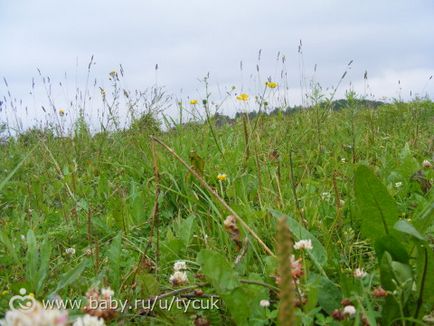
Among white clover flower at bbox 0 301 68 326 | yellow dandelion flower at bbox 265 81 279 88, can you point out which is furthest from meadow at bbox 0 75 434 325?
yellow dandelion flower at bbox 265 81 279 88

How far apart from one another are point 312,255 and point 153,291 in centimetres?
43

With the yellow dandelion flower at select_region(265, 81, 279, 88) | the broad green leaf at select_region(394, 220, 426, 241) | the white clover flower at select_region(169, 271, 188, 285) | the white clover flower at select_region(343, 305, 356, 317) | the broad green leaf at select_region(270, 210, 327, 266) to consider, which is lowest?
the white clover flower at select_region(343, 305, 356, 317)

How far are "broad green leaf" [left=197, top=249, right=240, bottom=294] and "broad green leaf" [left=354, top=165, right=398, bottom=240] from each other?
0.39 metres

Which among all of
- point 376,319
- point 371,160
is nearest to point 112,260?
point 376,319

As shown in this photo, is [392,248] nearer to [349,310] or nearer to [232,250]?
[349,310]

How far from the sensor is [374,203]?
3.71 ft

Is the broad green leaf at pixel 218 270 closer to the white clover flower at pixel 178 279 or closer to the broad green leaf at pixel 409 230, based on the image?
the white clover flower at pixel 178 279

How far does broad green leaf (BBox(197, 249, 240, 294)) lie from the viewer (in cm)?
98

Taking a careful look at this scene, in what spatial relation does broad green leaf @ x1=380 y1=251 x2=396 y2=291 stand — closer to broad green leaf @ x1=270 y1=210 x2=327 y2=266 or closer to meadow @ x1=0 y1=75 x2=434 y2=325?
meadow @ x1=0 y1=75 x2=434 y2=325

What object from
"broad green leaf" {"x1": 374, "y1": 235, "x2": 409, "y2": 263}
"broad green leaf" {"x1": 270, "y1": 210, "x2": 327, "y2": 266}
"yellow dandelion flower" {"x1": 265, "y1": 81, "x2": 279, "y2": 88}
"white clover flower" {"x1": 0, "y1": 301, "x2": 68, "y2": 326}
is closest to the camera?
"white clover flower" {"x1": 0, "y1": 301, "x2": 68, "y2": 326}

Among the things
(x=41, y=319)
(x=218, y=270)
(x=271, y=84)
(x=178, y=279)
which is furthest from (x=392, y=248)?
(x=271, y=84)

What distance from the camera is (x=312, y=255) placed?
119 cm

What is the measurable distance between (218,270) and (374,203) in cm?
44

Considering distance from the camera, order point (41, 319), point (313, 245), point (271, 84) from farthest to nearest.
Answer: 1. point (271, 84)
2. point (313, 245)
3. point (41, 319)
